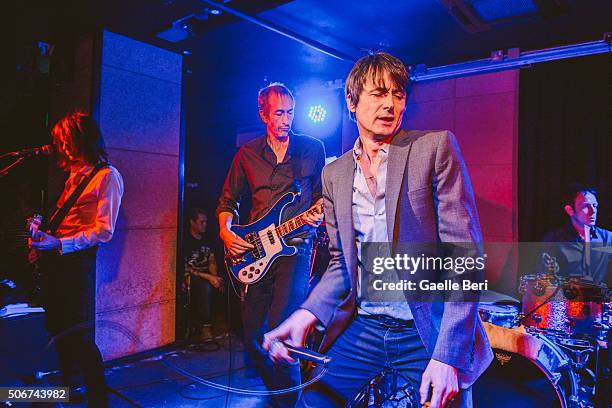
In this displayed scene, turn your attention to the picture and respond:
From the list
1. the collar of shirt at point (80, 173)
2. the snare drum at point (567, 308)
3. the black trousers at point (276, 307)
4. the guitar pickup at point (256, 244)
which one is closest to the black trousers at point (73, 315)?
the collar of shirt at point (80, 173)

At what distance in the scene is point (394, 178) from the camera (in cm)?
162

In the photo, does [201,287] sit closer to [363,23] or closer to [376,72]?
[363,23]

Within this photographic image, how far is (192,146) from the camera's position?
334 inches

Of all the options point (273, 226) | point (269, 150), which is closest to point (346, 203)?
point (273, 226)

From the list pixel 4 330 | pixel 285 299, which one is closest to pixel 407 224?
pixel 285 299

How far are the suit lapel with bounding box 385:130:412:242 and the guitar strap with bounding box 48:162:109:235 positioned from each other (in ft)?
7.69

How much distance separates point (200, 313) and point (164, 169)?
77.6 inches

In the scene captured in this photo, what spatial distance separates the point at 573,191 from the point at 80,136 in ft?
17.8

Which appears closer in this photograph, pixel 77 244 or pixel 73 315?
pixel 73 315

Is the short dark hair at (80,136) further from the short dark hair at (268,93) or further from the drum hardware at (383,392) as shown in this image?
the drum hardware at (383,392)

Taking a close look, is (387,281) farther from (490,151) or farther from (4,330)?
(490,151)

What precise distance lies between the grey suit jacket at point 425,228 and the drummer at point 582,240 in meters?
4.19

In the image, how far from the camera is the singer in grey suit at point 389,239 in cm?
141

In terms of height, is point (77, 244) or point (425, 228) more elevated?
point (425, 228)
